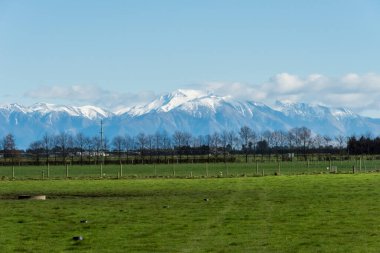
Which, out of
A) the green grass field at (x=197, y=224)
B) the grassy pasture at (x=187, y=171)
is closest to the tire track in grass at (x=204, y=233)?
the green grass field at (x=197, y=224)

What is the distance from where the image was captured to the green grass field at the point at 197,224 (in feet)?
61.0

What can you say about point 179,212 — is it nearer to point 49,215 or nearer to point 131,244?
point 49,215

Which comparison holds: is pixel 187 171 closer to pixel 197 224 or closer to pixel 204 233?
pixel 197 224

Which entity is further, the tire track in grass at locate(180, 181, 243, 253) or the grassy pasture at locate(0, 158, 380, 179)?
the grassy pasture at locate(0, 158, 380, 179)

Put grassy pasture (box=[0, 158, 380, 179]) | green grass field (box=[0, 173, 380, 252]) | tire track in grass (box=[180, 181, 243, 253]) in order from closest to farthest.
Result: tire track in grass (box=[180, 181, 243, 253]) < green grass field (box=[0, 173, 380, 252]) < grassy pasture (box=[0, 158, 380, 179])

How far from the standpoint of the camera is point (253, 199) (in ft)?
115

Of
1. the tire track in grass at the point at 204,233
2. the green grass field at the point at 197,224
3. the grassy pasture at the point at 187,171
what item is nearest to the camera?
the tire track in grass at the point at 204,233

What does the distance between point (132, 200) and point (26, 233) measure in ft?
47.2

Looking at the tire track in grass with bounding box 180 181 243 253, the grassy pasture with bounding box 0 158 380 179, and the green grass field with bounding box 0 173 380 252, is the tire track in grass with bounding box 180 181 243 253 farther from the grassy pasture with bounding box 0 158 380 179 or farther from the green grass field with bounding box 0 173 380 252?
the grassy pasture with bounding box 0 158 380 179

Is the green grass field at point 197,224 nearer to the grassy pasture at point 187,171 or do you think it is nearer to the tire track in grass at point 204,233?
the tire track in grass at point 204,233

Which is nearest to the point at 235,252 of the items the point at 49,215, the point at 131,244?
the point at 131,244

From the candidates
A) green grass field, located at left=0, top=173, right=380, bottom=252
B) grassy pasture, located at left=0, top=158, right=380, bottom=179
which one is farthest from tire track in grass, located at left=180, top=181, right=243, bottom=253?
grassy pasture, located at left=0, top=158, right=380, bottom=179

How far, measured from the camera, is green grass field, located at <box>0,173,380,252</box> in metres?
18.6

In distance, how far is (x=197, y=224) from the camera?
23.5m
